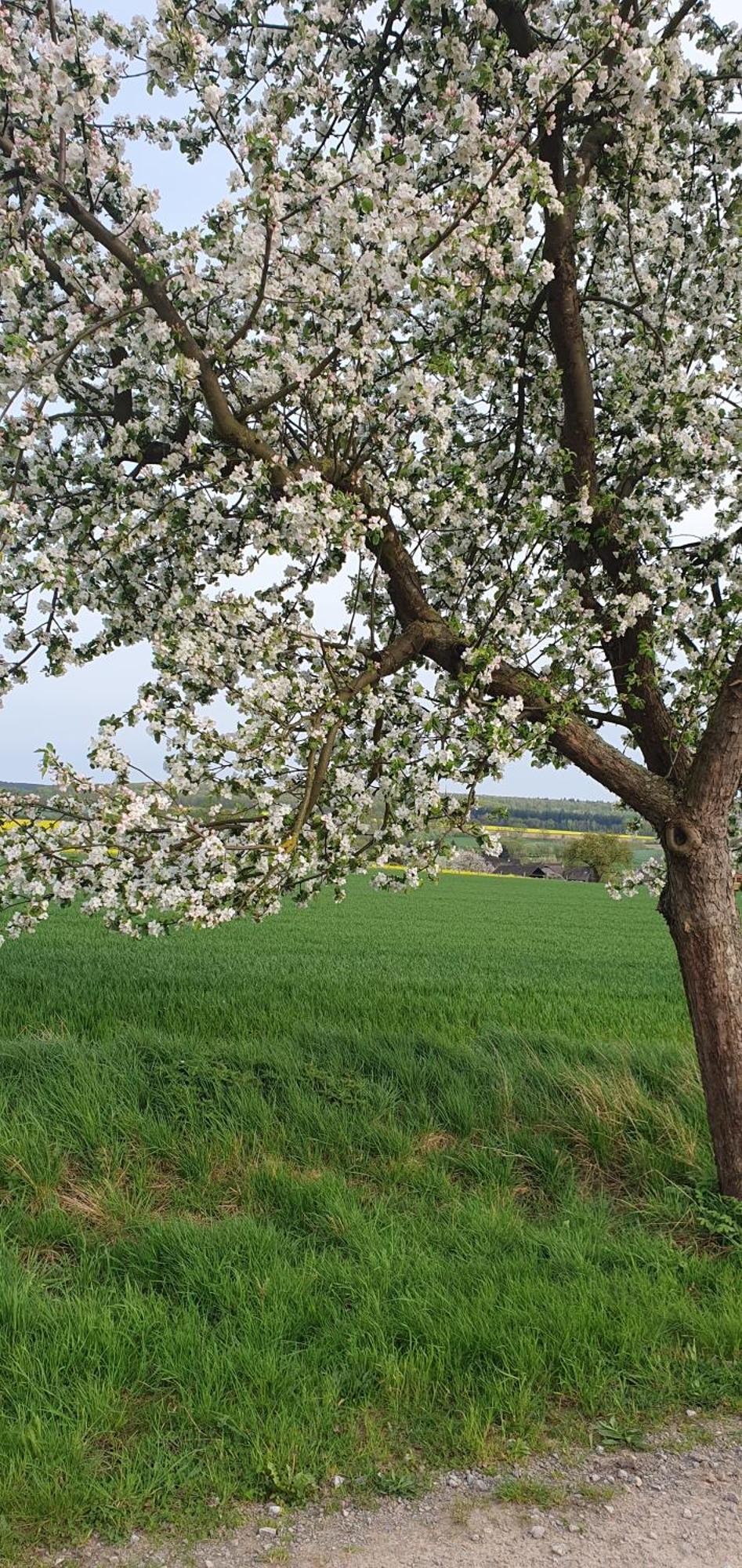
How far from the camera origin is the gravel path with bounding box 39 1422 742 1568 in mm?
3668

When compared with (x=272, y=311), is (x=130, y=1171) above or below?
below

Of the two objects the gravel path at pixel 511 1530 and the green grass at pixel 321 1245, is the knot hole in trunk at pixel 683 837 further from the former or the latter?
the gravel path at pixel 511 1530

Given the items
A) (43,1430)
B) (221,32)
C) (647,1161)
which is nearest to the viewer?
(43,1430)

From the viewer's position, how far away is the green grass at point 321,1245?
4.30 meters

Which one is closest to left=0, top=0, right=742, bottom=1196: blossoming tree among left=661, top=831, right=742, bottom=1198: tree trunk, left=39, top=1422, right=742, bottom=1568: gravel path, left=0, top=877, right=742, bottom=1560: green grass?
left=661, top=831, right=742, bottom=1198: tree trunk

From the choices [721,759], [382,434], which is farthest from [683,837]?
[382,434]

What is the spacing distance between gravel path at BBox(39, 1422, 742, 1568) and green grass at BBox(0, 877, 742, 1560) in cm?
15

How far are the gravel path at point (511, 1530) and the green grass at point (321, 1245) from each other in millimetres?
150

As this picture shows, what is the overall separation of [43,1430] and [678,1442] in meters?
2.85

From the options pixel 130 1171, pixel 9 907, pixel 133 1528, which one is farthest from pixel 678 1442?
pixel 9 907

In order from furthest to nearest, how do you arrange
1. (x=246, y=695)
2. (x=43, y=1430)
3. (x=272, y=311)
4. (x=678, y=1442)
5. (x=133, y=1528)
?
(x=272, y=311) → (x=246, y=695) → (x=678, y=1442) → (x=43, y=1430) → (x=133, y=1528)

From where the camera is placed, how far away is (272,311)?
6.06 meters

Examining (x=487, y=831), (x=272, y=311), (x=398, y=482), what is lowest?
(x=487, y=831)

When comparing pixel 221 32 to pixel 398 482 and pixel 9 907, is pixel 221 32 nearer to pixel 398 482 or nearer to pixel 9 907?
pixel 398 482
